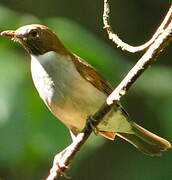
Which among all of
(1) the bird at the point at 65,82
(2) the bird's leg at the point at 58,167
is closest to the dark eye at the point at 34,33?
(1) the bird at the point at 65,82

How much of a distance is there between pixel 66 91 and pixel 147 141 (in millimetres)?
892

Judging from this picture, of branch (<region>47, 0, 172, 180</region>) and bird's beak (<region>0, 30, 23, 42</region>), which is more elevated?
branch (<region>47, 0, 172, 180</region>)

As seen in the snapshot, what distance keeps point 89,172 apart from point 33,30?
9.28 feet

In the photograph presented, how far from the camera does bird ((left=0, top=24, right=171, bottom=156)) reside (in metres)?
4.75

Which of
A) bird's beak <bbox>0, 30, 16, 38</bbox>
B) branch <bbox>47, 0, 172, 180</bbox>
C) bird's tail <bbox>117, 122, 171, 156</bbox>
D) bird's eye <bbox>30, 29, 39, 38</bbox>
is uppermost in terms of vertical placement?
branch <bbox>47, 0, 172, 180</bbox>

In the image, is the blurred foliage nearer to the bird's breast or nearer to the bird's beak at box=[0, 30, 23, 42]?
the bird's breast

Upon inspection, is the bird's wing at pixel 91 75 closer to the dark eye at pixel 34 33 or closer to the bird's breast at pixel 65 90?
the bird's breast at pixel 65 90

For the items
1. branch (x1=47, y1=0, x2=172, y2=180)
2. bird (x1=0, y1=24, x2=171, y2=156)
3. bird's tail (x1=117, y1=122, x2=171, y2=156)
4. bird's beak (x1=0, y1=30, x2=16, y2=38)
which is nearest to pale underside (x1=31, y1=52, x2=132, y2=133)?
bird (x1=0, y1=24, x2=171, y2=156)

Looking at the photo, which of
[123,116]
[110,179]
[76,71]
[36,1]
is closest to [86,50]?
[76,71]

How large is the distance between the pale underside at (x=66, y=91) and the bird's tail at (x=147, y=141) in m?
0.41

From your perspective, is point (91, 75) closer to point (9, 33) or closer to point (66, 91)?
point (66, 91)

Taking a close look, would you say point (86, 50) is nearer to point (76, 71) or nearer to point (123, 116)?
point (76, 71)

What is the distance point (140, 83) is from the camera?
5.64m

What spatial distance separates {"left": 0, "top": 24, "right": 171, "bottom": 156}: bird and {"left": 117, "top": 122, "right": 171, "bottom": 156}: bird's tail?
0.06 meters
